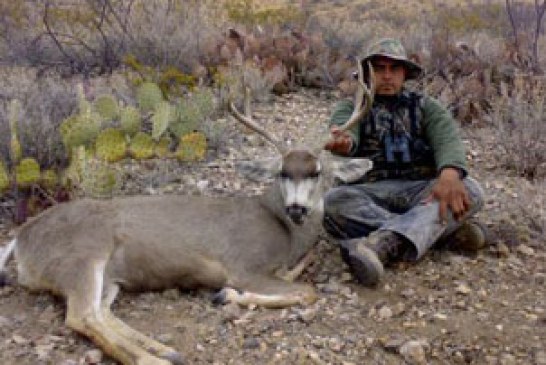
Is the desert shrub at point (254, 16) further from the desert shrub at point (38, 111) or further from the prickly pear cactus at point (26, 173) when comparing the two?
the prickly pear cactus at point (26, 173)

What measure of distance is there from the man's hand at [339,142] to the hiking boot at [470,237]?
928 mm

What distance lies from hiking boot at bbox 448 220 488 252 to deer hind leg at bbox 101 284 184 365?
2.21m

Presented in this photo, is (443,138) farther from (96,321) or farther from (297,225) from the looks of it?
(96,321)

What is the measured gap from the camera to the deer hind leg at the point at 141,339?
3750 mm

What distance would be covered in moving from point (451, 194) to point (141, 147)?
263cm

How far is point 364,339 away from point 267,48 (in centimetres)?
600

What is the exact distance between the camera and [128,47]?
31.4 ft

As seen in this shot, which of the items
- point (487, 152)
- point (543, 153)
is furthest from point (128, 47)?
point (543, 153)

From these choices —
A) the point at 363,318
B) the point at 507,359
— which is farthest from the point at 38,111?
the point at 507,359

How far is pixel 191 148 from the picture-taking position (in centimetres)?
632

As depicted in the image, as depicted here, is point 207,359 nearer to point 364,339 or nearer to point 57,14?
point 364,339

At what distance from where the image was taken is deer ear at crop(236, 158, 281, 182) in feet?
16.4

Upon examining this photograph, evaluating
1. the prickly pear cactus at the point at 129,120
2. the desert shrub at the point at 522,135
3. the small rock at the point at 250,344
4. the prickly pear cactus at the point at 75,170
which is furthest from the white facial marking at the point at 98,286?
the desert shrub at the point at 522,135

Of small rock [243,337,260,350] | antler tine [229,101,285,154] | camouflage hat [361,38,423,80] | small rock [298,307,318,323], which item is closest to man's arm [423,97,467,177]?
camouflage hat [361,38,423,80]
